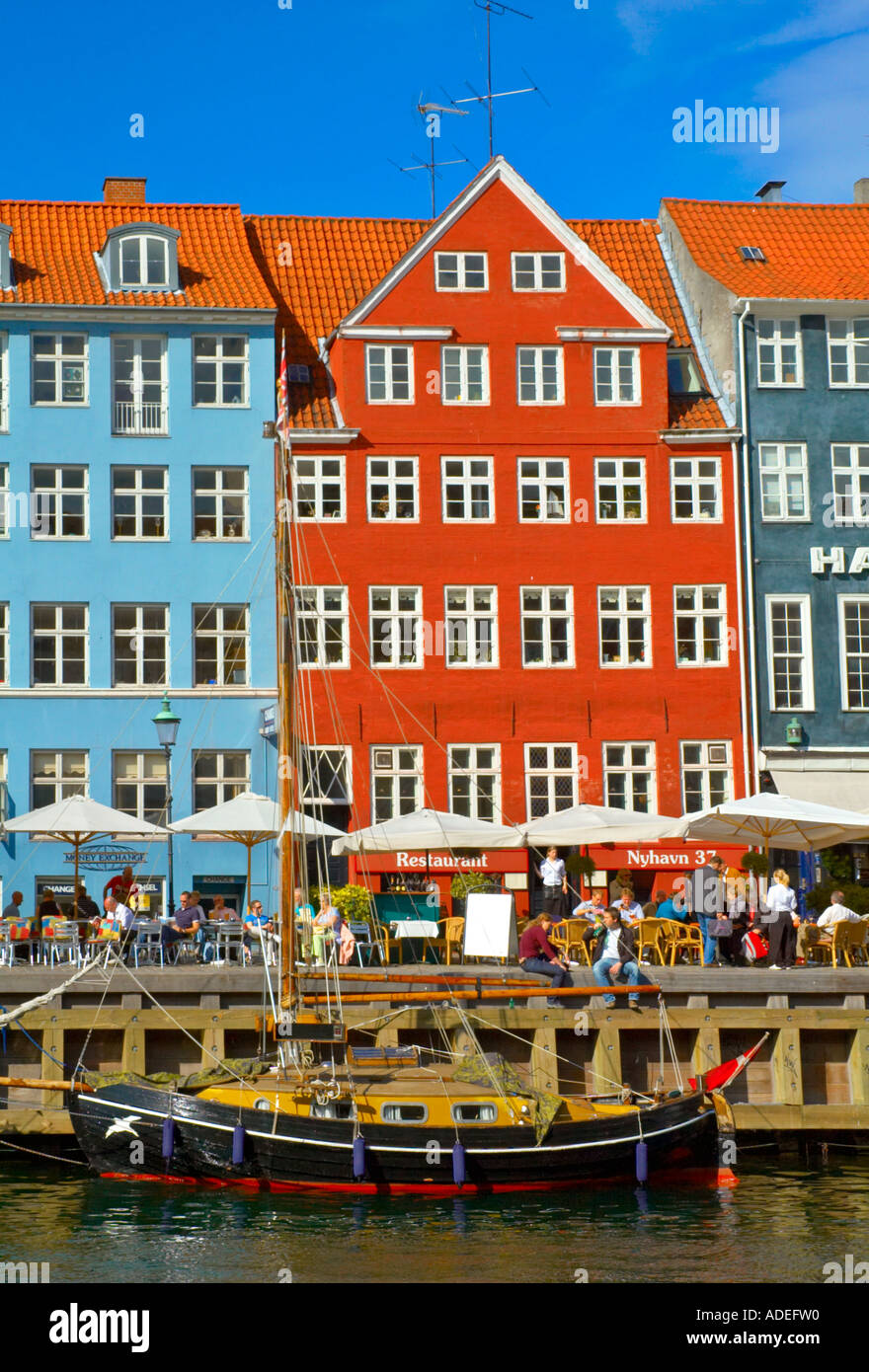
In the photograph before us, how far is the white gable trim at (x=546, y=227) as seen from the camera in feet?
145

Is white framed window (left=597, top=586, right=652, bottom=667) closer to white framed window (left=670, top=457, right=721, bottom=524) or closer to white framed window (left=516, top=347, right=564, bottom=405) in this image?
white framed window (left=670, top=457, right=721, bottom=524)

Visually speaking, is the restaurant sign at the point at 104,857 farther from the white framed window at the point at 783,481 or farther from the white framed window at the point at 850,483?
the white framed window at the point at 850,483

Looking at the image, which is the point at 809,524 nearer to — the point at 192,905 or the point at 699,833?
the point at 699,833

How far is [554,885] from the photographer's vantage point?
114 ft

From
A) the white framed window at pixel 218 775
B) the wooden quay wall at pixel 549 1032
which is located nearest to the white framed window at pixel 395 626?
the white framed window at pixel 218 775

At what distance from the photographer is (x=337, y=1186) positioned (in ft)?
79.2

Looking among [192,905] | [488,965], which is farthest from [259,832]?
[488,965]

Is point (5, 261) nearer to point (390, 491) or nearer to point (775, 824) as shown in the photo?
point (390, 491)

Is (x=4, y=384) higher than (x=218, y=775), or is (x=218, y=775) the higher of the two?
(x=4, y=384)

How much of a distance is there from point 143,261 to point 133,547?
22.0 ft

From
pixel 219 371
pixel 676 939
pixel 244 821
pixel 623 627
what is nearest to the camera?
pixel 676 939

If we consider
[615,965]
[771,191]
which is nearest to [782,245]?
[771,191]

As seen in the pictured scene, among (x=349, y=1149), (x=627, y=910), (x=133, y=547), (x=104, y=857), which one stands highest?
(x=133, y=547)

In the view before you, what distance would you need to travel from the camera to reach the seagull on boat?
24625 mm
